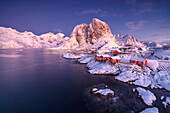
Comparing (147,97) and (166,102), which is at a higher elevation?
(147,97)

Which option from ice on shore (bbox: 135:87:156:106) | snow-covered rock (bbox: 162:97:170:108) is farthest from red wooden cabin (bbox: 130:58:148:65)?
snow-covered rock (bbox: 162:97:170:108)

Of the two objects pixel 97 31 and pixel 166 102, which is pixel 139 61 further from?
pixel 97 31

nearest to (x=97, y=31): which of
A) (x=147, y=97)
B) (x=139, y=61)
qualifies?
(x=139, y=61)

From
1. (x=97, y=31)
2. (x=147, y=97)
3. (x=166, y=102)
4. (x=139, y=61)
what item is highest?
(x=97, y=31)

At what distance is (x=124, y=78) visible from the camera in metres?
28.6

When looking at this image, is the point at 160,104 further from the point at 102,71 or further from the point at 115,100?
the point at 102,71

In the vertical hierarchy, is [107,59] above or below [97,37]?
below

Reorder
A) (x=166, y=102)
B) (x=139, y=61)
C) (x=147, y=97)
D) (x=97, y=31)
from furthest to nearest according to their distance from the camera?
(x=97, y=31) → (x=139, y=61) → (x=147, y=97) → (x=166, y=102)

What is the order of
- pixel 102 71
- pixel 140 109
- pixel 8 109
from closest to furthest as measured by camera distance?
pixel 140 109 < pixel 8 109 < pixel 102 71

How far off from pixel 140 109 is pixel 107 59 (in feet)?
107

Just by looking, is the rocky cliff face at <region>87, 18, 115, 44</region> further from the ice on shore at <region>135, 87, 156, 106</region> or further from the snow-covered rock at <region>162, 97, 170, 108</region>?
the snow-covered rock at <region>162, 97, 170, 108</region>

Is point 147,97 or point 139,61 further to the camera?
point 139,61

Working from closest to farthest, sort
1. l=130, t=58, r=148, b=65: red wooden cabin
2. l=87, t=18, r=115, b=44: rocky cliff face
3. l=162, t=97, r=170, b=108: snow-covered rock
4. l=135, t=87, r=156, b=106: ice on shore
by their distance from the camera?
1. l=162, t=97, r=170, b=108: snow-covered rock
2. l=135, t=87, r=156, b=106: ice on shore
3. l=130, t=58, r=148, b=65: red wooden cabin
4. l=87, t=18, r=115, b=44: rocky cliff face

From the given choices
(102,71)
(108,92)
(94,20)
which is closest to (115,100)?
(108,92)
